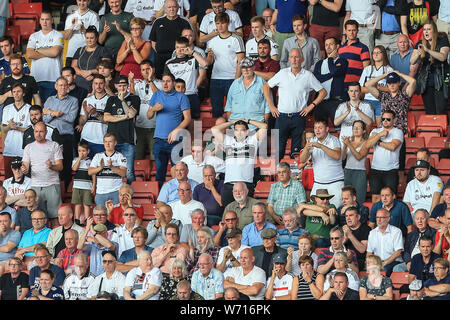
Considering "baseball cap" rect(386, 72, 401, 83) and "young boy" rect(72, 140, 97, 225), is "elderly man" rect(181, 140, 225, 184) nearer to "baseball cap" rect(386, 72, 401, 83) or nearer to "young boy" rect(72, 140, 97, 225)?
"young boy" rect(72, 140, 97, 225)

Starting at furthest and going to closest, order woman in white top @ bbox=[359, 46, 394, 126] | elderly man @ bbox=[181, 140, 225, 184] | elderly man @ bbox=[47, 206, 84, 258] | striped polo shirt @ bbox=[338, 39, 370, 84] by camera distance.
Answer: striped polo shirt @ bbox=[338, 39, 370, 84]
woman in white top @ bbox=[359, 46, 394, 126]
elderly man @ bbox=[181, 140, 225, 184]
elderly man @ bbox=[47, 206, 84, 258]

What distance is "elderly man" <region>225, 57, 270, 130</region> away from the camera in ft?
63.5

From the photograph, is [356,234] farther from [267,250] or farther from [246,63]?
[246,63]

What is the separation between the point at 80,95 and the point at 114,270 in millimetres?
4025

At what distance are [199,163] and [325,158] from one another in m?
1.86

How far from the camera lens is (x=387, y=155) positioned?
723 inches

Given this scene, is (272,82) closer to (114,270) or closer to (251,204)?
(251,204)

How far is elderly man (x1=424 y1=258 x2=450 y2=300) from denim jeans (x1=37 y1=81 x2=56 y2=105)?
7312 millimetres

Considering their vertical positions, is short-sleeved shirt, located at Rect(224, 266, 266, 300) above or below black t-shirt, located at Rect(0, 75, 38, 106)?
below

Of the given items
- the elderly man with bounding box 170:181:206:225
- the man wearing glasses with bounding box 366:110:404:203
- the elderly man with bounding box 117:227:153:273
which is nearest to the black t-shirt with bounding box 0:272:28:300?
the elderly man with bounding box 117:227:153:273

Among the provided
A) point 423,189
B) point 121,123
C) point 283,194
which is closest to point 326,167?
point 283,194

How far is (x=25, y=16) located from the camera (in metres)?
22.6

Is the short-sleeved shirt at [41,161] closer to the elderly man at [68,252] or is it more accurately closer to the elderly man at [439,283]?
the elderly man at [68,252]
